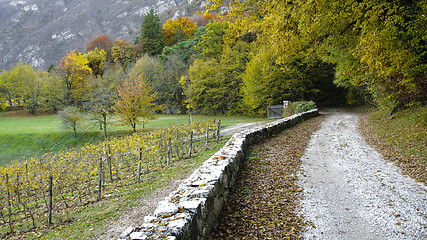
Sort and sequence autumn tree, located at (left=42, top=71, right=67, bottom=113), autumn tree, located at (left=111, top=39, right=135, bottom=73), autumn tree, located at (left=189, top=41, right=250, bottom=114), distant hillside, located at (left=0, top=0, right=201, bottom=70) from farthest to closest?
distant hillside, located at (left=0, top=0, right=201, bottom=70)
autumn tree, located at (left=111, top=39, right=135, bottom=73)
autumn tree, located at (left=42, top=71, right=67, bottom=113)
autumn tree, located at (left=189, top=41, right=250, bottom=114)

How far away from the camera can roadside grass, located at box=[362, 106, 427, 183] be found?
701cm

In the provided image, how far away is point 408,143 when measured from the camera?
898cm

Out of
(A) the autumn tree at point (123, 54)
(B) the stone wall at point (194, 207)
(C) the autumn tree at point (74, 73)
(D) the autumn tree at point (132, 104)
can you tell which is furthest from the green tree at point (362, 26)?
(A) the autumn tree at point (123, 54)

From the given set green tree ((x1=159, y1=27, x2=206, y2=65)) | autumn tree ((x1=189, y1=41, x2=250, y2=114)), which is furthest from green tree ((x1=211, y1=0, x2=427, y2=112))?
green tree ((x1=159, y1=27, x2=206, y2=65))

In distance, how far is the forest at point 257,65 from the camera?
7871mm

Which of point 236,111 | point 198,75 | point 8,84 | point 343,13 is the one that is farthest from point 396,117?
point 8,84

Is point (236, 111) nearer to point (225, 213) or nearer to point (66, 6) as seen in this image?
point (225, 213)

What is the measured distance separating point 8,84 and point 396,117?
6301 cm

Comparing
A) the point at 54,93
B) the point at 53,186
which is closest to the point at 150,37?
the point at 54,93

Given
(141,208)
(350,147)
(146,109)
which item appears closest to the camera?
(141,208)

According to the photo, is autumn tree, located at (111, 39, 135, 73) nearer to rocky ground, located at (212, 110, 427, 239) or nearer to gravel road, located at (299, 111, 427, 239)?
rocky ground, located at (212, 110, 427, 239)

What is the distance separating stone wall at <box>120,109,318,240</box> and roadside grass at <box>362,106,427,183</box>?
5213 mm

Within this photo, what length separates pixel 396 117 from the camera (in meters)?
14.0

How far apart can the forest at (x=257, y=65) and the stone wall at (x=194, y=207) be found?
5385 mm
